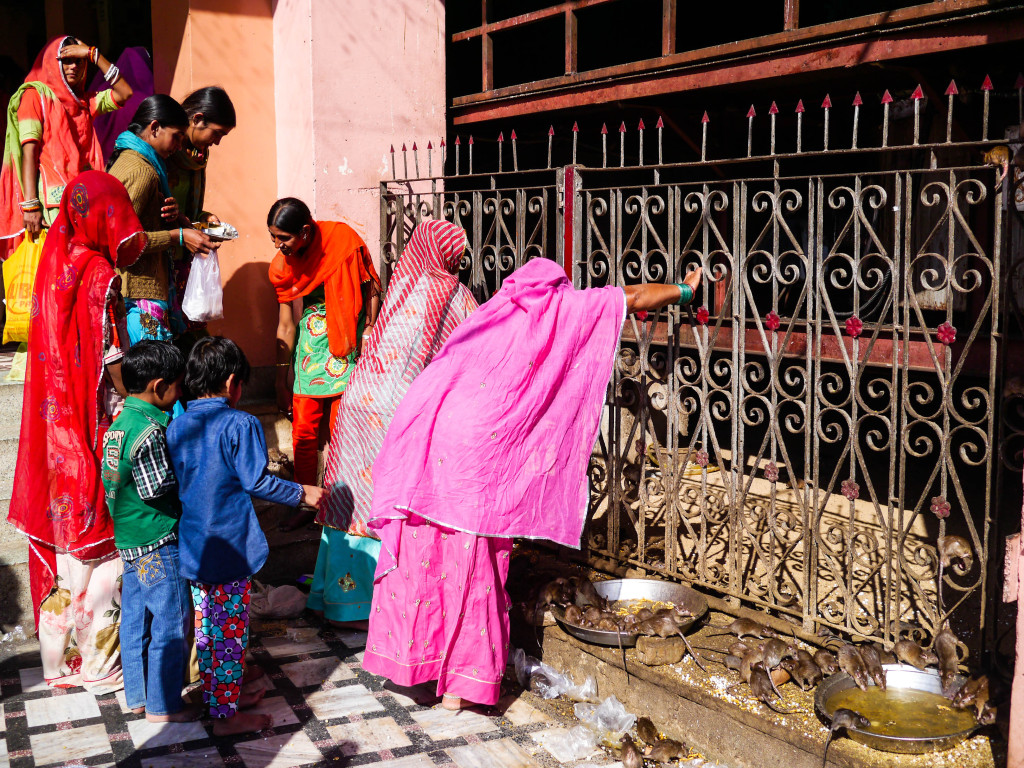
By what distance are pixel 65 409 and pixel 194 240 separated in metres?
1.05

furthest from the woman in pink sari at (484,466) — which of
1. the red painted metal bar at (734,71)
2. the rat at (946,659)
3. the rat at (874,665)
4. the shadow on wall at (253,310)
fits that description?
the shadow on wall at (253,310)

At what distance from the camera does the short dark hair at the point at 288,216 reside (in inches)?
191

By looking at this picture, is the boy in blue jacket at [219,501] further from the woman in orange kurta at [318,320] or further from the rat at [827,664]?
the rat at [827,664]

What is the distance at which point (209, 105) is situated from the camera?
464cm

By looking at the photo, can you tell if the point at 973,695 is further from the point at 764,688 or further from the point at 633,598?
the point at 633,598

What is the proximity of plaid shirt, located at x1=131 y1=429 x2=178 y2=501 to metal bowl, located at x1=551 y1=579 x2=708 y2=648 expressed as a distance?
178 centimetres

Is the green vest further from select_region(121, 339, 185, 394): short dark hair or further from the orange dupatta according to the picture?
the orange dupatta

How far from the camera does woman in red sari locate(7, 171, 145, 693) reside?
152 inches

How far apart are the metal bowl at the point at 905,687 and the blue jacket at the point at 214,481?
2132 mm

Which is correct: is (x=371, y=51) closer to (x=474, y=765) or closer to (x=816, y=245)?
(x=816, y=245)

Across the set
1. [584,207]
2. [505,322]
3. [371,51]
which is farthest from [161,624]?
[371,51]

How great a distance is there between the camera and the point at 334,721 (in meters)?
3.62

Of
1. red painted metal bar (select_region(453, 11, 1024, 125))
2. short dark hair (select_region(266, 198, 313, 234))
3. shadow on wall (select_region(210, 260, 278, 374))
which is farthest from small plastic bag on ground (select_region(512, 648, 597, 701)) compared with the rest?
red painted metal bar (select_region(453, 11, 1024, 125))

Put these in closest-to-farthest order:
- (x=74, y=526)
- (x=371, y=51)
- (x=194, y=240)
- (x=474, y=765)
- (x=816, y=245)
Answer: (x=474, y=765) < (x=816, y=245) < (x=74, y=526) < (x=194, y=240) < (x=371, y=51)
